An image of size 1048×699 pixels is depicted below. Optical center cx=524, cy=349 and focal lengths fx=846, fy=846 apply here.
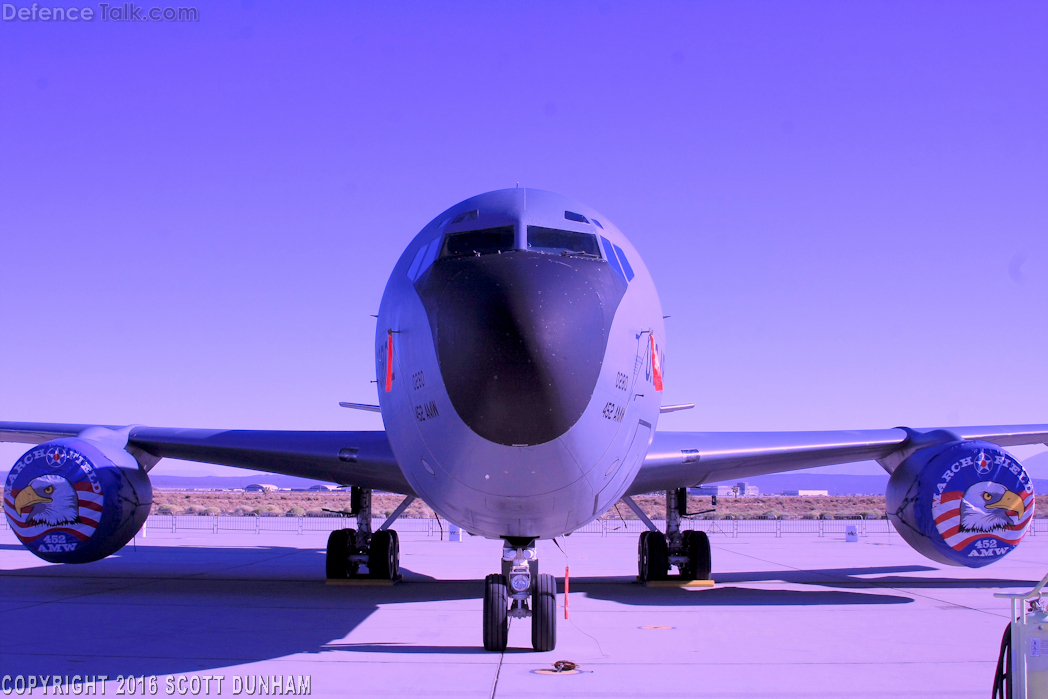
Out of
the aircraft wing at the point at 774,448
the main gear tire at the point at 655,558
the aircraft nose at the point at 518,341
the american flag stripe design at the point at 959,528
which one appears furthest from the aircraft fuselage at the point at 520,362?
the main gear tire at the point at 655,558

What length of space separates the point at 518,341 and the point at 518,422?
54 cm

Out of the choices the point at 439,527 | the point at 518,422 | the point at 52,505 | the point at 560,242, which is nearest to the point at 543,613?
the point at 518,422

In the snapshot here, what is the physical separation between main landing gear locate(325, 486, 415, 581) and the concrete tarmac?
0.60 meters

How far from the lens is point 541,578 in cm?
717

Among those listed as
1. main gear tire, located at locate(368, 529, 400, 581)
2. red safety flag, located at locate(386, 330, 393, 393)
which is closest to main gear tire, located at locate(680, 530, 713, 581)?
main gear tire, located at locate(368, 529, 400, 581)

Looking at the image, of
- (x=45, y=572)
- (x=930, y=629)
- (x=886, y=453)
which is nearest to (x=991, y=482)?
(x=886, y=453)

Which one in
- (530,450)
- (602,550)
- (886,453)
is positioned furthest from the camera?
(602,550)

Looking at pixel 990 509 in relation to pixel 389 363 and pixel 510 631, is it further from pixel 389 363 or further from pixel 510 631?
pixel 389 363

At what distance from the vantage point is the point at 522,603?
7051mm

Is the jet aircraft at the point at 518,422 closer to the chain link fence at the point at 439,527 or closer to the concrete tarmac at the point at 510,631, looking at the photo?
the concrete tarmac at the point at 510,631

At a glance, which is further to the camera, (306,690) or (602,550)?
(602,550)

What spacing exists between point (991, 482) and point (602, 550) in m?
12.2

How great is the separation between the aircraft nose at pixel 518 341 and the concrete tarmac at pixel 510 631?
2005mm

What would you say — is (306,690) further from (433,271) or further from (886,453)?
(886,453)
